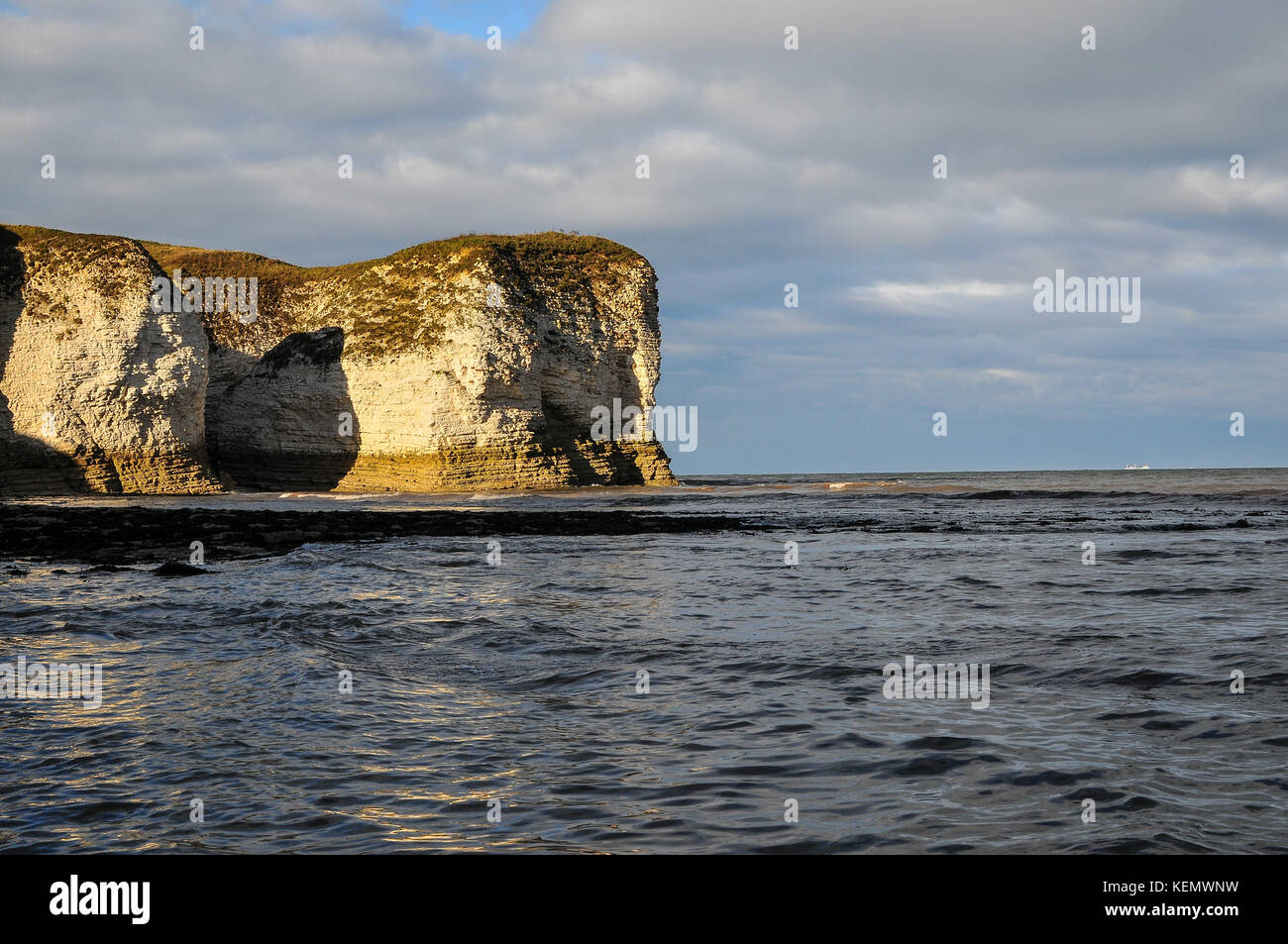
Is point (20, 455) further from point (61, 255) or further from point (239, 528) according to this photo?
point (239, 528)

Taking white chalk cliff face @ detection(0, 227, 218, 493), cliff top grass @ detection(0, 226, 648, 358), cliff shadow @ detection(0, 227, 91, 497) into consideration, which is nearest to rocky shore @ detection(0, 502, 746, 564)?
cliff shadow @ detection(0, 227, 91, 497)

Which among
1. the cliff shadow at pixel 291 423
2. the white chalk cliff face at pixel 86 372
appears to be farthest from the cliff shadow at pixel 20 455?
the cliff shadow at pixel 291 423

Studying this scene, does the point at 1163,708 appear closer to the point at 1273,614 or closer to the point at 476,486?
the point at 1273,614

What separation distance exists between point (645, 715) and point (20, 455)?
5231cm

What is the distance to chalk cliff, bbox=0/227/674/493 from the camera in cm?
5025

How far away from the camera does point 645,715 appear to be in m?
7.42

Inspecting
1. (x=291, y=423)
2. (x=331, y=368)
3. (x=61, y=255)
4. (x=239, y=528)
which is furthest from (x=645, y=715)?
(x=291, y=423)

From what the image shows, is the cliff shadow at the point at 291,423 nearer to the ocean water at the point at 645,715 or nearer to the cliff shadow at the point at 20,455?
the cliff shadow at the point at 20,455

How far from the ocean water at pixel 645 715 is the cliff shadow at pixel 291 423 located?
45.5 m

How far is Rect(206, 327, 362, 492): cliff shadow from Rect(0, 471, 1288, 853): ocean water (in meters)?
45.5

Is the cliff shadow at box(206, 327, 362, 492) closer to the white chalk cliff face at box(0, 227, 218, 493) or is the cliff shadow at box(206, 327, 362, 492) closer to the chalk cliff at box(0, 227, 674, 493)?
the chalk cliff at box(0, 227, 674, 493)

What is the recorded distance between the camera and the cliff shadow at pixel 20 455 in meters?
48.6
